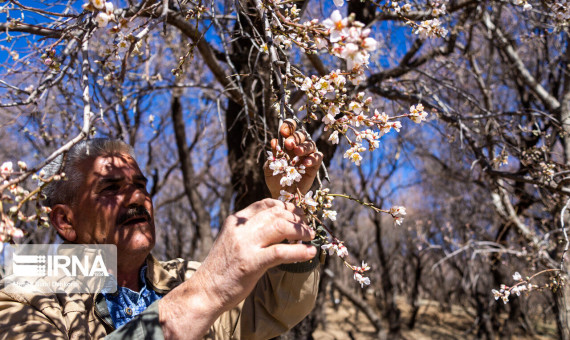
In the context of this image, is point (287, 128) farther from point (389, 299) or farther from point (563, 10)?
point (389, 299)

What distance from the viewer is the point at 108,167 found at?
84.7 inches

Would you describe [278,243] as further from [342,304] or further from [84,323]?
[342,304]

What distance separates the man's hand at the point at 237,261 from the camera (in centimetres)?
127

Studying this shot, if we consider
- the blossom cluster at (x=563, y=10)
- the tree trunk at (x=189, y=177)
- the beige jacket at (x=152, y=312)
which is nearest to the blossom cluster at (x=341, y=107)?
the beige jacket at (x=152, y=312)

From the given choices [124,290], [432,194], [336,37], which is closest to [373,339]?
[432,194]

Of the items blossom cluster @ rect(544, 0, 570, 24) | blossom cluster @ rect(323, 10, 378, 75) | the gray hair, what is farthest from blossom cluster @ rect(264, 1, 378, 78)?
blossom cluster @ rect(544, 0, 570, 24)

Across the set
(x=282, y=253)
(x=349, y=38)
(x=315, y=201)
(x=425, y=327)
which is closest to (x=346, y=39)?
(x=349, y=38)

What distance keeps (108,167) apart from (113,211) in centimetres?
24

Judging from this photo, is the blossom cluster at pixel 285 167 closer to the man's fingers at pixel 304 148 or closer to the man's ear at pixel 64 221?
the man's fingers at pixel 304 148

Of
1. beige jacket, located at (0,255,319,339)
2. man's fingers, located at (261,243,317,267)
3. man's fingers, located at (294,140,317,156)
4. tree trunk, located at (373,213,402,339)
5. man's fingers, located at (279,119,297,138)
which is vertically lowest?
tree trunk, located at (373,213,402,339)

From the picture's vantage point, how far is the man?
1291mm

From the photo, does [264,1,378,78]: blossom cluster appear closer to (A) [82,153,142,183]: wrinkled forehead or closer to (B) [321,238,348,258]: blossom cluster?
(B) [321,238,348,258]: blossom cluster

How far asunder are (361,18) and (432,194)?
13.5 meters

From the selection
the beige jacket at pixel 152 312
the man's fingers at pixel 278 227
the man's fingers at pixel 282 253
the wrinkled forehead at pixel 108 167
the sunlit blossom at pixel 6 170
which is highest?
the wrinkled forehead at pixel 108 167
